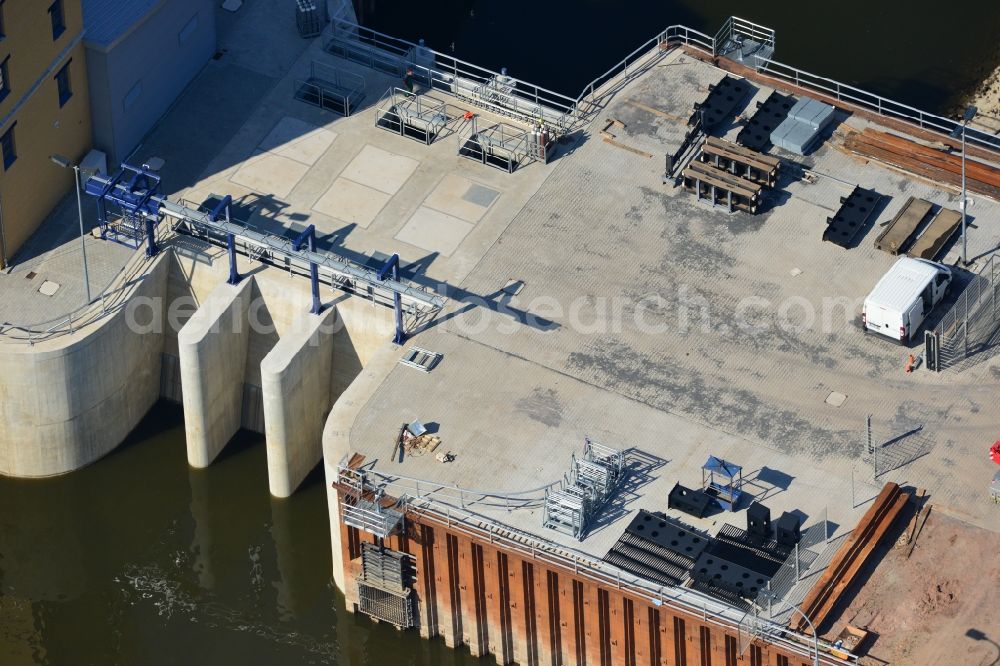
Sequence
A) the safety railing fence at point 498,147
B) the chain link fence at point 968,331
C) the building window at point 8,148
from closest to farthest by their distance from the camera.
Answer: the chain link fence at point 968,331 < the building window at point 8,148 < the safety railing fence at point 498,147

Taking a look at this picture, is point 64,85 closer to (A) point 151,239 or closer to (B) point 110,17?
(B) point 110,17

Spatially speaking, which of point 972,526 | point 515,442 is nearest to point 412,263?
point 515,442

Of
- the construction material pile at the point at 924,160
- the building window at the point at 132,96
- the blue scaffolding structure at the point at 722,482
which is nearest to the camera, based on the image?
the blue scaffolding structure at the point at 722,482

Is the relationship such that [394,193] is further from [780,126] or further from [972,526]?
[972,526]

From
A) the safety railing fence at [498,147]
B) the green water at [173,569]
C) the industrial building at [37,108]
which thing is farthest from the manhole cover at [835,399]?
the industrial building at [37,108]

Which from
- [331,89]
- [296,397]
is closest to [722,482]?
[296,397]

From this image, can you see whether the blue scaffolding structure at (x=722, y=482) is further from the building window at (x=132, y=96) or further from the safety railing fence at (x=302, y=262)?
the building window at (x=132, y=96)
